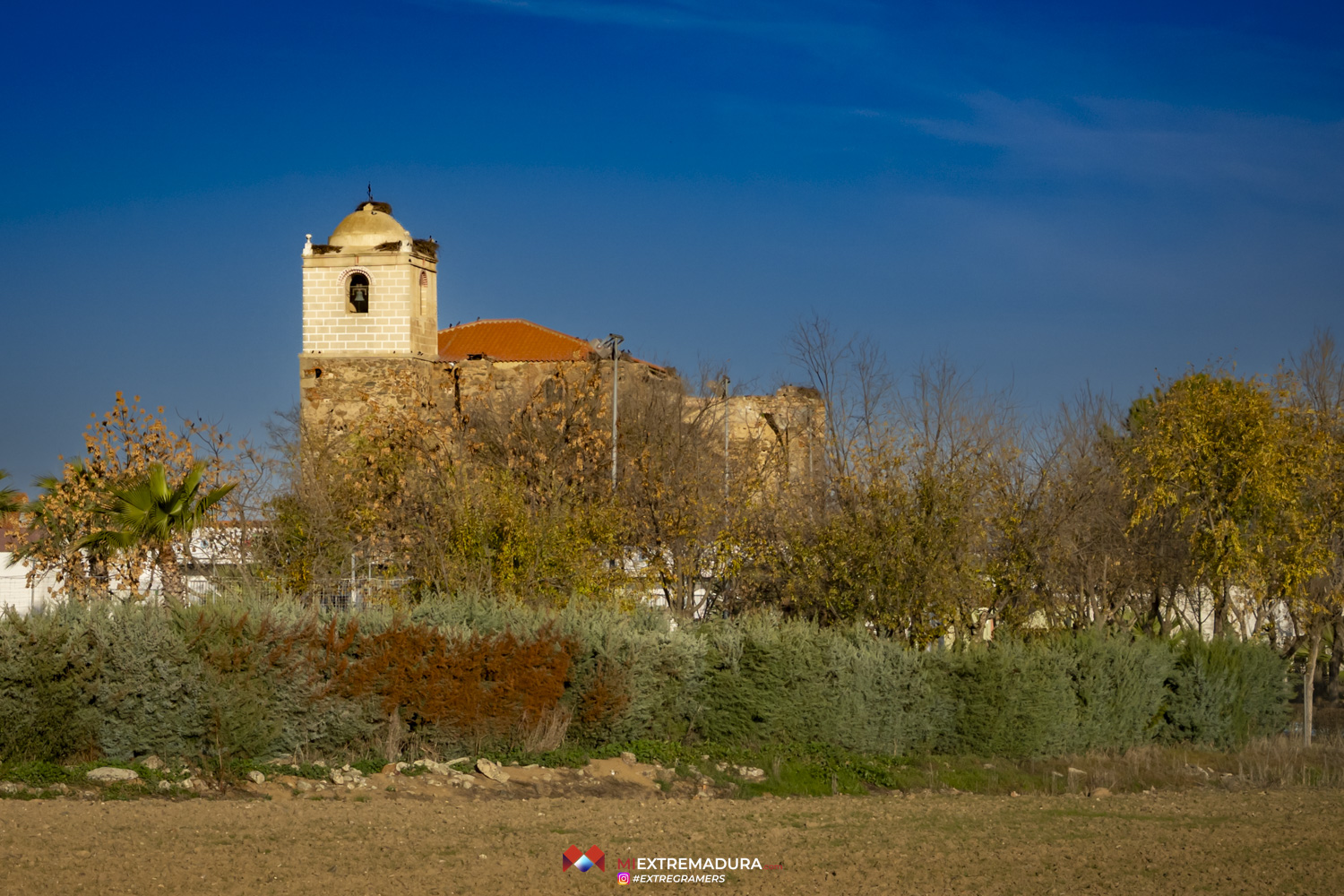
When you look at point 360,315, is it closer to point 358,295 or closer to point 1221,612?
point 358,295

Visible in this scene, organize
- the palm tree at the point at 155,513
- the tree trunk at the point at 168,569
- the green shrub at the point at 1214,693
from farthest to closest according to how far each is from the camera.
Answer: the green shrub at the point at 1214,693 < the tree trunk at the point at 168,569 < the palm tree at the point at 155,513

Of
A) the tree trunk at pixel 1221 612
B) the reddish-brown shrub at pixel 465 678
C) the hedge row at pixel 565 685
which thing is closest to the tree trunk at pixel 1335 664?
the tree trunk at pixel 1221 612

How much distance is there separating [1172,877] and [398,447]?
20.1m

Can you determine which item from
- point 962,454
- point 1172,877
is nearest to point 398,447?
point 962,454

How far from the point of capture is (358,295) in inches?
1693

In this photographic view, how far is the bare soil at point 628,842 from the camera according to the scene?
31.1 ft

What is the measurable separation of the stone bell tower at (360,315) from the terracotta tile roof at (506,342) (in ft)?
16.6

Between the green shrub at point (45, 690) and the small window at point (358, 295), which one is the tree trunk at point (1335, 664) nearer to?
the green shrub at point (45, 690)

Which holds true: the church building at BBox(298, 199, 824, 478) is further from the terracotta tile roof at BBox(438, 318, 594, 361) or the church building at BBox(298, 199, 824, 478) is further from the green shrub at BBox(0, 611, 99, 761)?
the green shrub at BBox(0, 611, 99, 761)

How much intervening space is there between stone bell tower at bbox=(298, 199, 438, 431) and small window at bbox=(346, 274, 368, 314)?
28 millimetres

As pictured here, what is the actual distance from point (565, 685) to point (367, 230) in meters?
29.8

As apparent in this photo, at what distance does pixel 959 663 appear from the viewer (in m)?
18.1

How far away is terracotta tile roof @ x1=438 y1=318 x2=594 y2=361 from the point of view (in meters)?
49.2

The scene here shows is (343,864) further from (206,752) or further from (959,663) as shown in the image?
(959,663)
